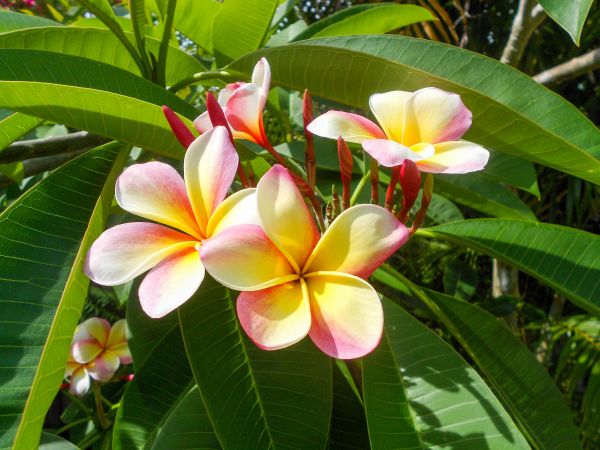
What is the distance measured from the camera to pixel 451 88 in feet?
1.86

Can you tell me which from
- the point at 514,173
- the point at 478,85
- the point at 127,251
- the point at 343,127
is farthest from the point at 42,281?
the point at 514,173

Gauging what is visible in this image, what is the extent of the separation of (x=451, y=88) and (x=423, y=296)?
0.33 m

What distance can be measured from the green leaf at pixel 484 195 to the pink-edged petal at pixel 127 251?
2.24ft

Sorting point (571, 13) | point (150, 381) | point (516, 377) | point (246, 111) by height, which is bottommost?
point (150, 381)

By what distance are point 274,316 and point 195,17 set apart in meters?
0.77

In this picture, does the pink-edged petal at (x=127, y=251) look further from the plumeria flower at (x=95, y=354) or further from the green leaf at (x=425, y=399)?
the plumeria flower at (x=95, y=354)

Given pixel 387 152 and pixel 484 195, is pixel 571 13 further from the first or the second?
pixel 484 195

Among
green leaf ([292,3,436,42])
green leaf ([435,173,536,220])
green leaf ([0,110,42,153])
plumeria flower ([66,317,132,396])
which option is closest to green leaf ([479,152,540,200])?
green leaf ([435,173,536,220])

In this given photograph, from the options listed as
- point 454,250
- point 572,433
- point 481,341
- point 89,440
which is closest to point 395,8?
point 481,341

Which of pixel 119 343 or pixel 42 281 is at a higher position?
pixel 42 281

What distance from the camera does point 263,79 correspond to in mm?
579

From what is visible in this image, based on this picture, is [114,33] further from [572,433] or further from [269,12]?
[572,433]

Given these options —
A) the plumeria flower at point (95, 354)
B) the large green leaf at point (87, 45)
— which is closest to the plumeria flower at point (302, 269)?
the large green leaf at point (87, 45)

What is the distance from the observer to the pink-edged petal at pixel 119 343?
1.31 meters
